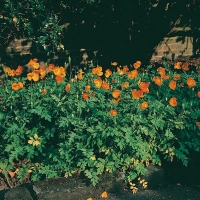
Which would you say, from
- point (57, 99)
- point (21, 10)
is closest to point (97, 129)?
point (57, 99)

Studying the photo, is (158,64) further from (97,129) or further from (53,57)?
(97,129)

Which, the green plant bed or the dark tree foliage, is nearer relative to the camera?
the green plant bed

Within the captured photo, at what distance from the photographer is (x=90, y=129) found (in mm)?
2949

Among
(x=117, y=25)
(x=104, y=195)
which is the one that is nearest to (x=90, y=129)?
(x=104, y=195)

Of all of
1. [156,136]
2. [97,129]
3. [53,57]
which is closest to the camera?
[97,129]

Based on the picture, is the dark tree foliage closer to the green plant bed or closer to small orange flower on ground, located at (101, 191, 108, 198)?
the green plant bed

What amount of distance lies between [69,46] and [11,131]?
322cm

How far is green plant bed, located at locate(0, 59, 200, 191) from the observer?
9.92 feet

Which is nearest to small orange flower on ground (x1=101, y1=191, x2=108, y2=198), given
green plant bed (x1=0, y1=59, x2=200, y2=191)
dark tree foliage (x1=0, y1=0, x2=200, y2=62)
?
green plant bed (x1=0, y1=59, x2=200, y2=191)

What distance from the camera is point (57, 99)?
3.12 m

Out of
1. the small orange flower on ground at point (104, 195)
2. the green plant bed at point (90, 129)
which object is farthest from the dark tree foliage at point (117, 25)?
the small orange flower on ground at point (104, 195)

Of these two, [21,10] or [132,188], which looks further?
[21,10]

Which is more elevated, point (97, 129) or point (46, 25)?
point (46, 25)

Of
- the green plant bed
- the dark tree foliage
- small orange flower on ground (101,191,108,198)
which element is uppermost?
the dark tree foliage
